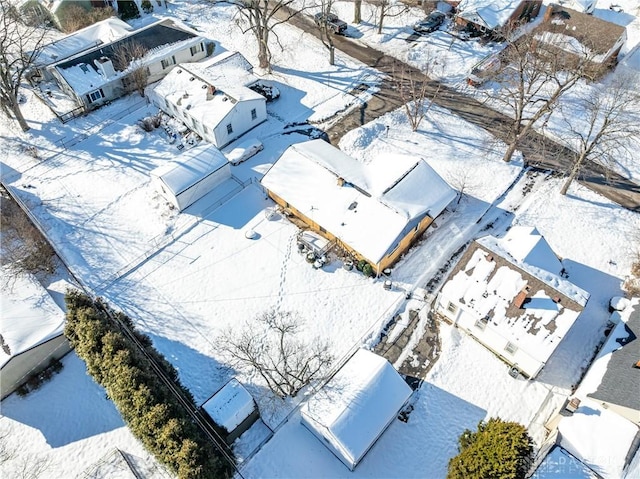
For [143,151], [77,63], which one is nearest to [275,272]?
[143,151]

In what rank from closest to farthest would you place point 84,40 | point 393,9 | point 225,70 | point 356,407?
1. point 356,407
2. point 225,70
3. point 84,40
4. point 393,9

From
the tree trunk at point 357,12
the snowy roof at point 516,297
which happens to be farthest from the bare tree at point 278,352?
the tree trunk at point 357,12

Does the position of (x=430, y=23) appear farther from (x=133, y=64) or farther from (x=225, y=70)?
(x=133, y=64)

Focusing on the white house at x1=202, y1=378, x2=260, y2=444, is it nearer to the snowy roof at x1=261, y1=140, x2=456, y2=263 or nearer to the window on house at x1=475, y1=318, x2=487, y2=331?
the snowy roof at x1=261, y1=140, x2=456, y2=263

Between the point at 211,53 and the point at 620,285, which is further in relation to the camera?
the point at 211,53

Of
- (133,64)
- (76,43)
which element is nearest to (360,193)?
(133,64)

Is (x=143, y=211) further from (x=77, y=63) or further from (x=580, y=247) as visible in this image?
(x=580, y=247)


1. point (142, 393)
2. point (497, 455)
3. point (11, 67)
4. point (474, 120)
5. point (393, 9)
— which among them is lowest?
point (142, 393)
